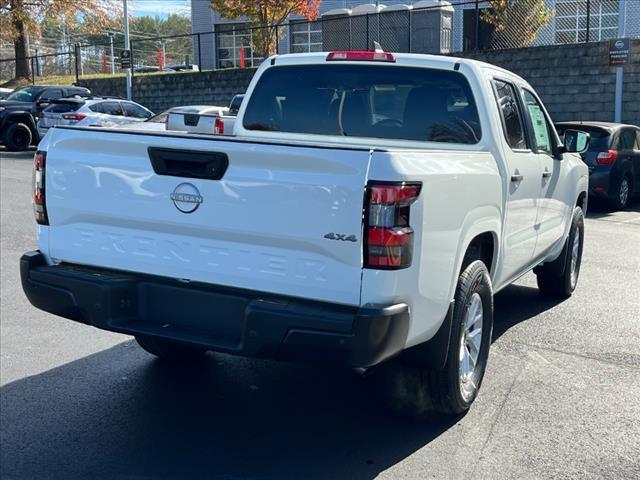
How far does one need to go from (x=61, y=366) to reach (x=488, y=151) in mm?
3035

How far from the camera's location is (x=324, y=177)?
11.9ft

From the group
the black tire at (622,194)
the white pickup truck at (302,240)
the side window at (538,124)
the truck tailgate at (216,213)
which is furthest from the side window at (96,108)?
the truck tailgate at (216,213)

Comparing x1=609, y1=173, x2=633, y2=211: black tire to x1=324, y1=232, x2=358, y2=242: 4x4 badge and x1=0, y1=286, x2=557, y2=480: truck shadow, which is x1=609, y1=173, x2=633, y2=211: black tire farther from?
x1=324, y1=232, x2=358, y2=242: 4x4 badge

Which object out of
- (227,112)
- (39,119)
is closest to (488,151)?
(227,112)

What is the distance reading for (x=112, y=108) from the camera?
21.7 metres

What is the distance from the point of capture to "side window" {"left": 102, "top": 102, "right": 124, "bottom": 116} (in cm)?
2152

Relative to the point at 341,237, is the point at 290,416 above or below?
below

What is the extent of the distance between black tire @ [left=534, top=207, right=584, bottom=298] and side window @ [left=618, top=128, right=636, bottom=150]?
6.60 m

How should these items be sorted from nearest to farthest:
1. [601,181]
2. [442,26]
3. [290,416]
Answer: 1. [290,416]
2. [601,181]
3. [442,26]

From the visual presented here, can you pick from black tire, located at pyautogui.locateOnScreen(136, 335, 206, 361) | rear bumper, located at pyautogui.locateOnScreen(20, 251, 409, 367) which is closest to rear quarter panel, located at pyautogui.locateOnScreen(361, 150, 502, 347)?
rear bumper, located at pyautogui.locateOnScreen(20, 251, 409, 367)

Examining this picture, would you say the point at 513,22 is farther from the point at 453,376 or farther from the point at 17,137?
the point at 453,376

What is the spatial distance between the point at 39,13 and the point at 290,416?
3453 centimetres

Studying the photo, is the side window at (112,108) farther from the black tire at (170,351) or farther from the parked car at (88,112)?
the black tire at (170,351)

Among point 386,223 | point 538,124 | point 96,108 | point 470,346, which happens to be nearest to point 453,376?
point 470,346
